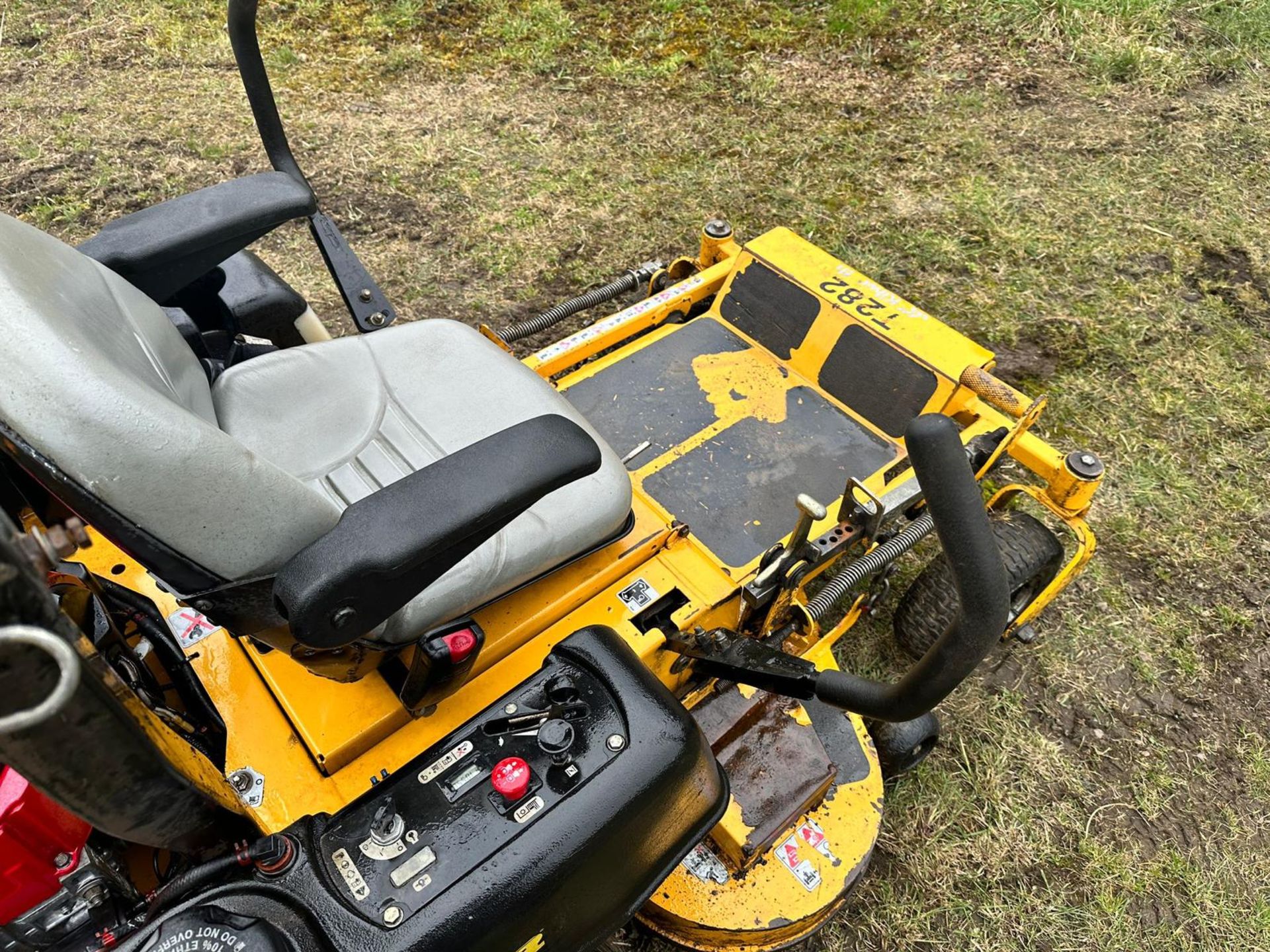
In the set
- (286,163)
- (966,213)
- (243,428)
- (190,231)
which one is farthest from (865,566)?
(966,213)

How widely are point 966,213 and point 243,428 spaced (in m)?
3.23

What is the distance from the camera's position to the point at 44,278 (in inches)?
44.8

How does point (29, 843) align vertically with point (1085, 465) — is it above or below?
above

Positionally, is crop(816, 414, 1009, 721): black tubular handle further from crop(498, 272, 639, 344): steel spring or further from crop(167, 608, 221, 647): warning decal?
crop(498, 272, 639, 344): steel spring

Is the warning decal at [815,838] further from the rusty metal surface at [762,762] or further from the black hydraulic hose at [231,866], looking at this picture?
the black hydraulic hose at [231,866]

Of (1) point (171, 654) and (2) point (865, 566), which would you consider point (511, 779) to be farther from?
(2) point (865, 566)

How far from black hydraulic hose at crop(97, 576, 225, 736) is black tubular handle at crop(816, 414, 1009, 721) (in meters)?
1.21

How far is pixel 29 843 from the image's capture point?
1073 millimetres

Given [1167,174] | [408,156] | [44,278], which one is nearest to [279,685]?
[44,278]

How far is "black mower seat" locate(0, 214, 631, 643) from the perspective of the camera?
3.09 feet

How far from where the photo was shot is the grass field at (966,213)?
7.01 feet

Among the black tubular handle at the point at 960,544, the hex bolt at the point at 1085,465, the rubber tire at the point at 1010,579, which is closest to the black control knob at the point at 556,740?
the black tubular handle at the point at 960,544

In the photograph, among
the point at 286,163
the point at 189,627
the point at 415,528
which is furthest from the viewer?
the point at 286,163

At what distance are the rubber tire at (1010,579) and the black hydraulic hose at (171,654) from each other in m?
1.66
